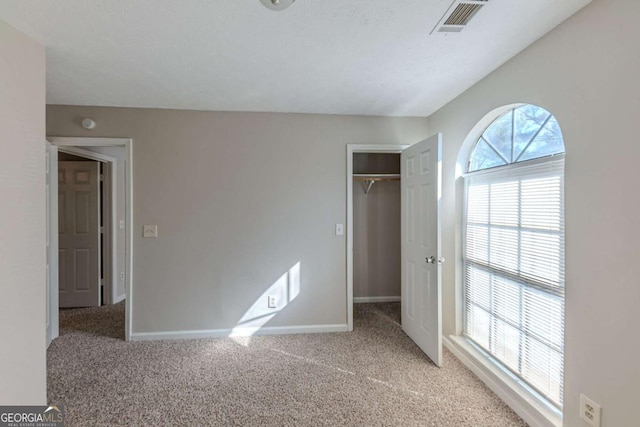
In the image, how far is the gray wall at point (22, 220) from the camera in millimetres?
1554

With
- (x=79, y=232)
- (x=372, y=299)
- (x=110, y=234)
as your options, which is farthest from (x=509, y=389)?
(x=79, y=232)

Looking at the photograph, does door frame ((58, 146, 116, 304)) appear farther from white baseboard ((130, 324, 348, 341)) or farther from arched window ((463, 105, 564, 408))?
arched window ((463, 105, 564, 408))

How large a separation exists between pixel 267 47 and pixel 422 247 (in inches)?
78.9

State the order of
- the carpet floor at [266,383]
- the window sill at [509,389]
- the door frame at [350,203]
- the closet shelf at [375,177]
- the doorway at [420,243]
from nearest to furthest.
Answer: the window sill at [509,389]
the carpet floor at [266,383]
the doorway at [420,243]
the door frame at [350,203]
the closet shelf at [375,177]

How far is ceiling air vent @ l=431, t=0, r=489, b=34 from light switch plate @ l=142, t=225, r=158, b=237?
2829 mm

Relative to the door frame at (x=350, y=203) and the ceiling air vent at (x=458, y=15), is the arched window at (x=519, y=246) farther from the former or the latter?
the door frame at (x=350, y=203)

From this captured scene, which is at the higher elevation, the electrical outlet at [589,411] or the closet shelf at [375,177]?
the closet shelf at [375,177]

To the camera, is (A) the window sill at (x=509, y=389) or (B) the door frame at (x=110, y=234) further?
(B) the door frame at (x=110, y=234)

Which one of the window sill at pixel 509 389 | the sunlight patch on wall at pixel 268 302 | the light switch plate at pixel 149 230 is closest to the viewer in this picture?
the window sill at pixel 509 389

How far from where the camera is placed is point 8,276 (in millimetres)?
1572

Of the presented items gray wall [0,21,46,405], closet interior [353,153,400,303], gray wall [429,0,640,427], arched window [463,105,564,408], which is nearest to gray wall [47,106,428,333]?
closet interior [353,153,400,303]

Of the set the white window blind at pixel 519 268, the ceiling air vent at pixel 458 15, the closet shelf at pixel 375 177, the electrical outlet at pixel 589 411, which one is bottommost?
the electrical outlet at pixel 589 411

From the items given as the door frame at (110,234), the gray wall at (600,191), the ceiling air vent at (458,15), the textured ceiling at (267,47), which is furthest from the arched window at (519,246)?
the door frame at (110,234)

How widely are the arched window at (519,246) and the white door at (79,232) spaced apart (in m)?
4.51
